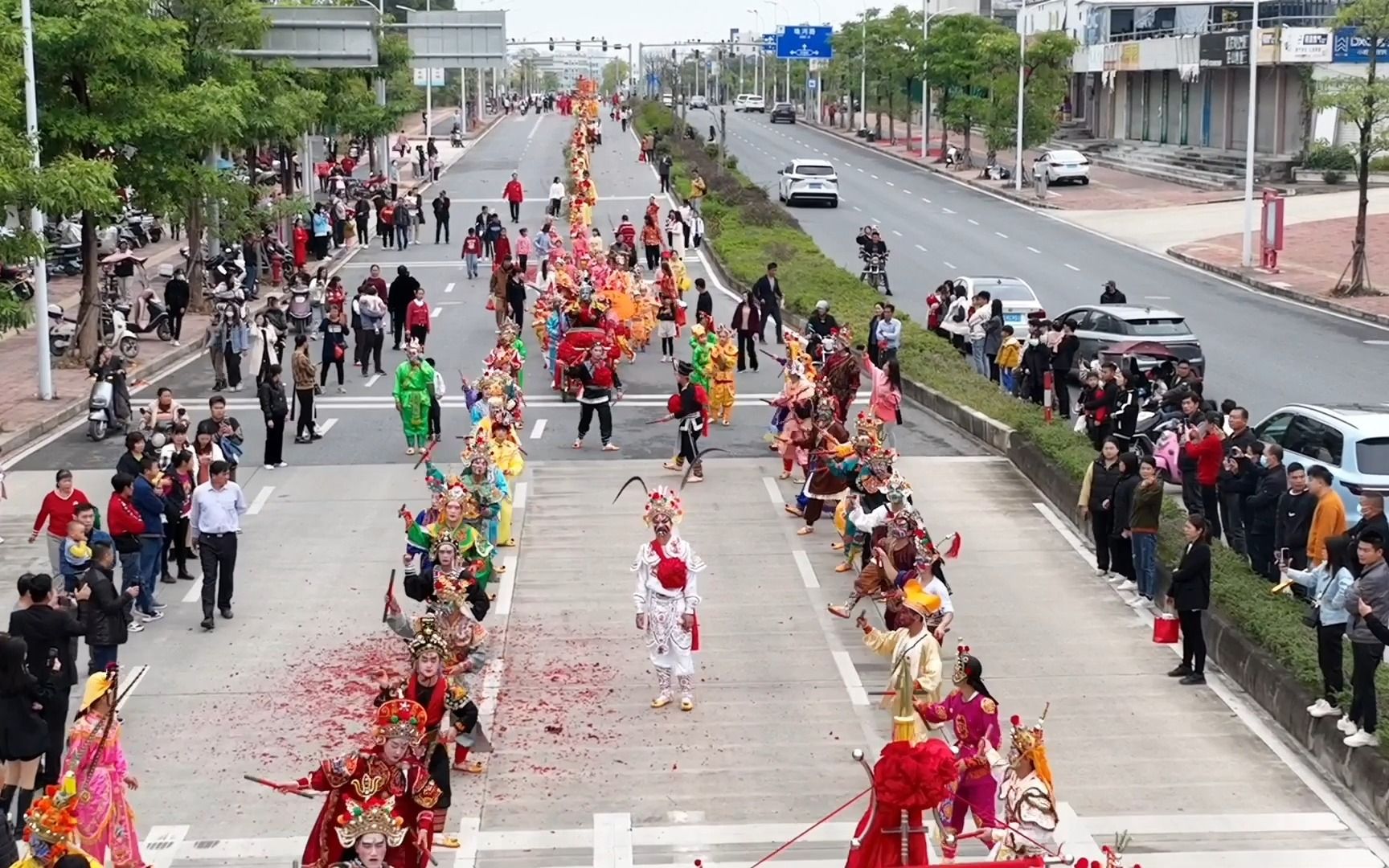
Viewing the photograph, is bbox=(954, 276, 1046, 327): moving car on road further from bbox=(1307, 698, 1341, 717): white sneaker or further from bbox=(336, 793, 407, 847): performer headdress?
bbox=(336, 793, 407, 847): performer headdress

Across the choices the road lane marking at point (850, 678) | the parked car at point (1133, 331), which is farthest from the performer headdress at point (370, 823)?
the parked car at point (1133, 331)

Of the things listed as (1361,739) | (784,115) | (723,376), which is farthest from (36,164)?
(784,115)

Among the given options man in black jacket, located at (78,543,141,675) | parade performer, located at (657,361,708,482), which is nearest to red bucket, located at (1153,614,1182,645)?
parade performer, located at (657,361,708,482)

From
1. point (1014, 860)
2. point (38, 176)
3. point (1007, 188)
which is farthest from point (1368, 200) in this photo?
point (1014, 860)

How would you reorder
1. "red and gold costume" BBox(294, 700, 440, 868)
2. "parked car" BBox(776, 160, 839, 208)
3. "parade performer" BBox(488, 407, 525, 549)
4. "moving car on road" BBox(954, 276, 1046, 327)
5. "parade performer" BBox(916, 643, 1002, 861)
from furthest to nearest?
"parked car" BBox(776, 160, 839, 208)
"moving car on road" BBox(954, 276, 1046, 327)
"parade performer" BBox(488, 407, 525, 549)
"parade performer" BBox(916, 643, 1002, 861)
"red and gold costume" BBox(294, 700, 440, 868)

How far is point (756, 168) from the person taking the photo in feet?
249

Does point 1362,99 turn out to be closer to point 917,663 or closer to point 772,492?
point 772,492

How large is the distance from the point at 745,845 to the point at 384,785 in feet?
9.42

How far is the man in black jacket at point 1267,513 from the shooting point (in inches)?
647

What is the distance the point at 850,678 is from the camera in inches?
590

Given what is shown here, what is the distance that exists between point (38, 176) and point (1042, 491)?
13478 mm

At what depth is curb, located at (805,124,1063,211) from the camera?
62375 mm

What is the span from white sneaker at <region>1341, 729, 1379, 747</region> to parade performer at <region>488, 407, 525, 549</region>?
28.5ft

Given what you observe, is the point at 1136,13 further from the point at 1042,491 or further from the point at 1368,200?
the point at 1042,491
